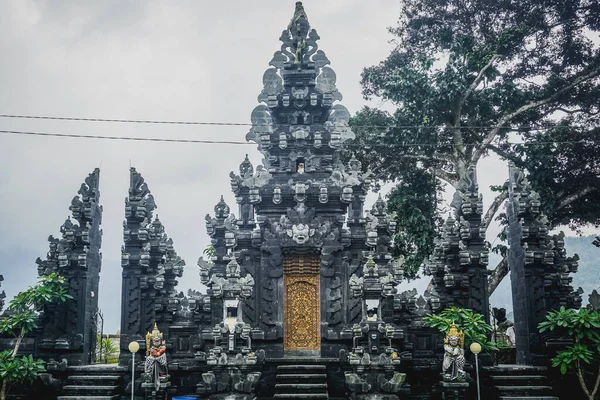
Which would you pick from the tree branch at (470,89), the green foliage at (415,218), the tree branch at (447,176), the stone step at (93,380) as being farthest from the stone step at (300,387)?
the tree branch at (470,89)

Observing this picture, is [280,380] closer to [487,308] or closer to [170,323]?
[170,323]

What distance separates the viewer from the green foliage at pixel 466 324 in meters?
16.2

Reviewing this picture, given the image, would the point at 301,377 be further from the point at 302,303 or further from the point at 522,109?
the point at 522,109

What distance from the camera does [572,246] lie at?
457 ft

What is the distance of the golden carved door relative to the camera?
17.1 m

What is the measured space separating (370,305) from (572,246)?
14098 centimetres

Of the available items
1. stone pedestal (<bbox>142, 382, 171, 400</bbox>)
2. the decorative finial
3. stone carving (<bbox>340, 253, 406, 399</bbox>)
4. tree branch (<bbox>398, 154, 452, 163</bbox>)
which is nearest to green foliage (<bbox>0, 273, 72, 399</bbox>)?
stone pedestal (<bbox>142, 382, 171, 400</bbox>)

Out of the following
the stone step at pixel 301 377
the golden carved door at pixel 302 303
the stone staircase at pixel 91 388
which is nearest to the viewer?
the stone step at pixel 301 377

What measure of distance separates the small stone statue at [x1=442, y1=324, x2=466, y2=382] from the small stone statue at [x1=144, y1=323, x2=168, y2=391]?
7.73 m

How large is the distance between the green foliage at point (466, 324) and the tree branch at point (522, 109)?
12.3 m

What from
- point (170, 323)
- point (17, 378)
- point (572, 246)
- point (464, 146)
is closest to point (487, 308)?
point (170, 323)

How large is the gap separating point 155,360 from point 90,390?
238cm

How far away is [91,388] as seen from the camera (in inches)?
643

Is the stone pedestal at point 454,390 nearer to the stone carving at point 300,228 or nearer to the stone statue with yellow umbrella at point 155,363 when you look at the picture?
the stone carving at point 300,228
